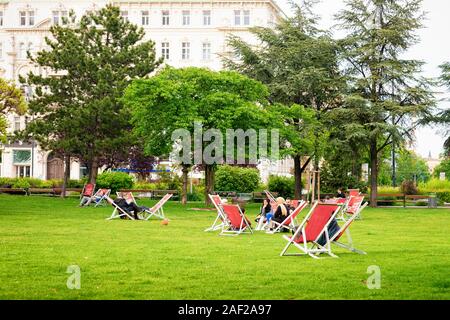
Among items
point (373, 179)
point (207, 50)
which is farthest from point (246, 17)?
point (373, 179)

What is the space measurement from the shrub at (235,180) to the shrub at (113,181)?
21.6 feet

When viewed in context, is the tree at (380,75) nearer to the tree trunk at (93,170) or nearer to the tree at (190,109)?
the tree at (190,109)

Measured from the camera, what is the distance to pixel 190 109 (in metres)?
38.6

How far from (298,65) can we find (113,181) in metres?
14.3

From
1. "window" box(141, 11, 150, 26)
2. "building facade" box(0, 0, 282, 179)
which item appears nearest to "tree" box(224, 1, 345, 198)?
"building facade" box(0, 0, 282, 179)

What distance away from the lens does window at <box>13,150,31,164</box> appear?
306 ft

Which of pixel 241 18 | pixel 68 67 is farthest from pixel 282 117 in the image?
pixel 241 18

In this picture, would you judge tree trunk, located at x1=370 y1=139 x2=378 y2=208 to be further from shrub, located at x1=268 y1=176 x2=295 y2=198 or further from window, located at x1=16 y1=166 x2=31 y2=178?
window, located at x1=16 y1=166 x2=31 y2=178

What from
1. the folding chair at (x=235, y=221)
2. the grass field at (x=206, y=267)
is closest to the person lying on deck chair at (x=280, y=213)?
the folding chair at (x=235, y=221)

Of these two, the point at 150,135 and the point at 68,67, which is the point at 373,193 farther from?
the point at 68,67

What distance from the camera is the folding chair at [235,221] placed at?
20.7m

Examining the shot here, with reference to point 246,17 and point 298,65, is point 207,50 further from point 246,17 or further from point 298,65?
point 298,65

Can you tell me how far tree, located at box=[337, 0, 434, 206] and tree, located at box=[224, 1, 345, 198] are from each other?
1390 millimetres

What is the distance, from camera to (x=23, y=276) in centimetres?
1141
